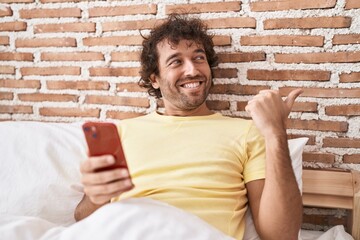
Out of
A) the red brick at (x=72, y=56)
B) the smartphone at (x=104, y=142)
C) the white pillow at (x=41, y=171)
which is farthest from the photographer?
the red brick at (x=72, y=56)

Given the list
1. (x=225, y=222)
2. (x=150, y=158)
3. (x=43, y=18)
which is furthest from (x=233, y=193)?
(x=43, y=18)

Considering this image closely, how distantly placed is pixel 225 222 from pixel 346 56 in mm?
871

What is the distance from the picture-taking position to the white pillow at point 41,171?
1.30m

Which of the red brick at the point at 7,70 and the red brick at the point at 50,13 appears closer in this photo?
the red brick at the point at 50,13

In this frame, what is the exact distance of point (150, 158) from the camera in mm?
1260

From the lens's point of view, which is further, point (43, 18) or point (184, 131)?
point (43, 18)

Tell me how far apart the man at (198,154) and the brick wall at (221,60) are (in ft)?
0.41

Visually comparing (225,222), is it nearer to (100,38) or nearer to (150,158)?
(150,158)

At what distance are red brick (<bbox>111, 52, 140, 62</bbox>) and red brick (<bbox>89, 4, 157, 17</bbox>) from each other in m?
0.20

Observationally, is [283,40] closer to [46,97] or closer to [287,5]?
[287,5]

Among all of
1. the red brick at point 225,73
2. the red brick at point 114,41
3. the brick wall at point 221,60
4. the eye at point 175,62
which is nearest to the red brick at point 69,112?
the brick wall at point 221,60

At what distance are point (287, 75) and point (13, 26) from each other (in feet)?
4.90

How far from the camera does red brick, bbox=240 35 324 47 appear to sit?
141cm

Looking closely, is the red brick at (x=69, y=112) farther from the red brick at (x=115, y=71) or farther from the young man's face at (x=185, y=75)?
the young man's face at (x=185, y=75)
